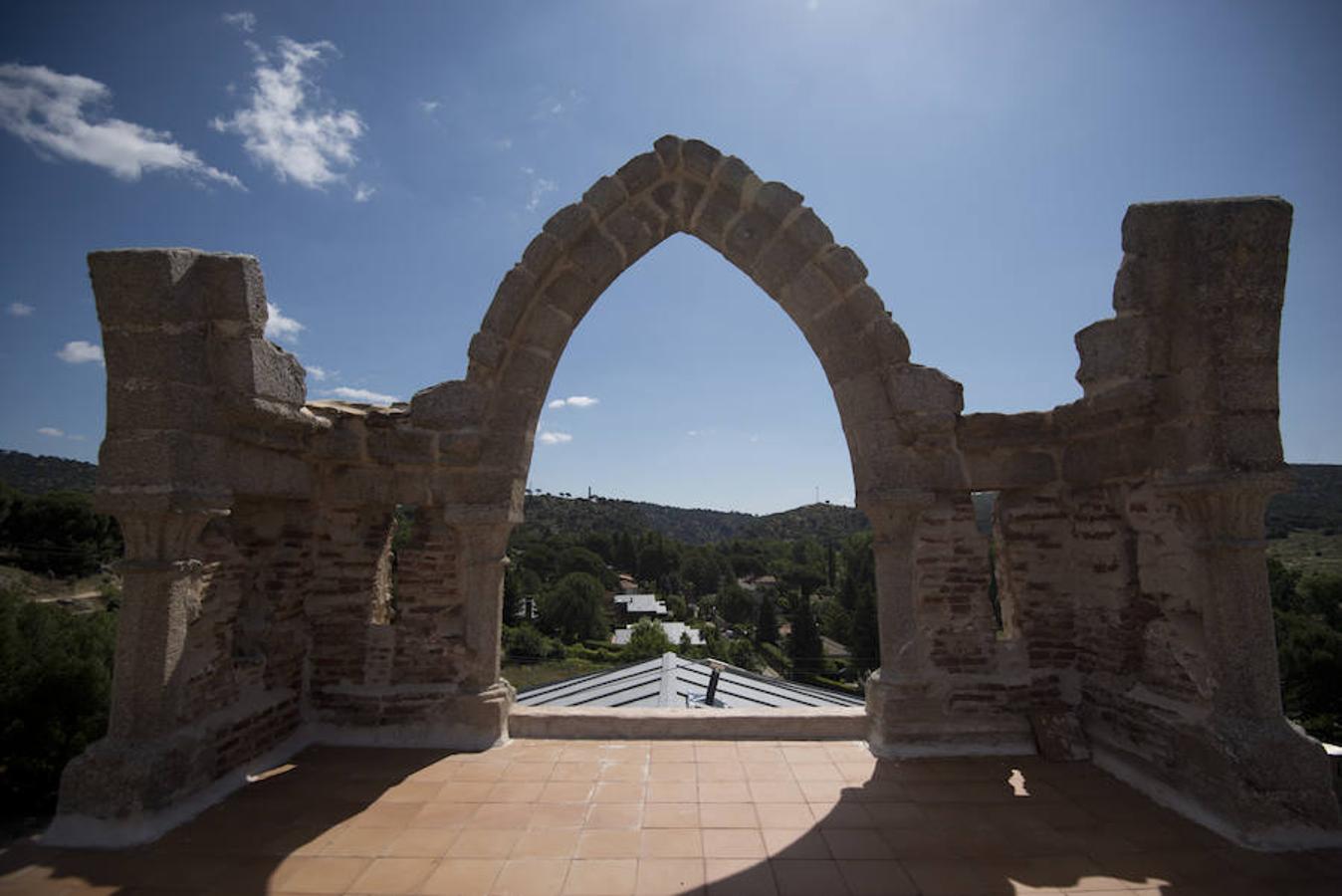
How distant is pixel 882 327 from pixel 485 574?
13.2 ft

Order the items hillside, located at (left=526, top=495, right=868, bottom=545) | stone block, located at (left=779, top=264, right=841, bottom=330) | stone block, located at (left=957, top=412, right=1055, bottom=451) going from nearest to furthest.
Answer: stone block, located at (left=957, top=412, right=1055, bottom=451) → stone block, located at (left=779, top=264, right=841, bottom=330) → hillside, located at (left=526, top=495, right=868, bottom=545)

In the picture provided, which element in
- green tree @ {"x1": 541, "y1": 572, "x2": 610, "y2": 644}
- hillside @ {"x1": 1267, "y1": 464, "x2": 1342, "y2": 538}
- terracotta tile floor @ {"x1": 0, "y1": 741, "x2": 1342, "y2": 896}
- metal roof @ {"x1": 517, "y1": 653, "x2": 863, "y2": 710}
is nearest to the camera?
terracotta tile floor @ {"x1": 0, "y1": 741, "x2": 1342, "y2": 896}

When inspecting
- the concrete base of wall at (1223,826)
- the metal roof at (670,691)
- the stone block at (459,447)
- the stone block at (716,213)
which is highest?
the stone block at (716,213)

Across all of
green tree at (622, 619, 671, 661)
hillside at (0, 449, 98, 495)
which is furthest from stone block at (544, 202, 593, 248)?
hillside at (0, 449, 98, 495)

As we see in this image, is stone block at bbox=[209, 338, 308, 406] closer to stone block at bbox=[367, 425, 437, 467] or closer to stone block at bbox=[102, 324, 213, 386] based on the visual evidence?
stone block at bbox=[102, 324, 213, 386]

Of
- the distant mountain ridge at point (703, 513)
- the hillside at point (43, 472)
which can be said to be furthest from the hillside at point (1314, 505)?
the hillside at point (43, 472)

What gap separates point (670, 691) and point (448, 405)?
14.3 ft

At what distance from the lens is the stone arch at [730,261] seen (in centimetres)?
540

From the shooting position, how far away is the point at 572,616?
49.6m

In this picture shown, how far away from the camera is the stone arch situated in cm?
Answer: 540

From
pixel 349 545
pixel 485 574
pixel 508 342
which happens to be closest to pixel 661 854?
pixel 485 574

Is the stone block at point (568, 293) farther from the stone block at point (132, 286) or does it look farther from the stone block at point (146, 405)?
the stone block at point (146, 405)

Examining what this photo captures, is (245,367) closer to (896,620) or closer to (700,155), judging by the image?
(700,155)

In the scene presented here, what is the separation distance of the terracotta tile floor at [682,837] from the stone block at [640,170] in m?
4.91
